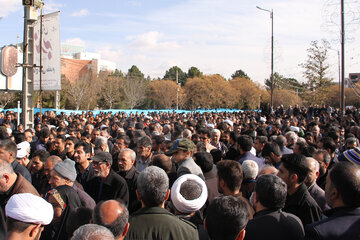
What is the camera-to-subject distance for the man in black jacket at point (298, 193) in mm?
3436

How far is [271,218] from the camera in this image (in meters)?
2.90

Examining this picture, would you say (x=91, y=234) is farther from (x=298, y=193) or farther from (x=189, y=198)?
(x=298, y=193)

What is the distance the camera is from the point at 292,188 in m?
3.66

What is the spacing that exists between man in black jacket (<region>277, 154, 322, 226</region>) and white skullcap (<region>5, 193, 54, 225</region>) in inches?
92.6

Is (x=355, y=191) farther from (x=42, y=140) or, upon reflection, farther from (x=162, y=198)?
(x=42, y=140)

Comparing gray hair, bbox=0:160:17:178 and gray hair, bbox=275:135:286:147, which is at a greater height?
gray hair, bbox=275:135:286:147

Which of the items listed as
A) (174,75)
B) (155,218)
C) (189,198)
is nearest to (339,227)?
(189,198)

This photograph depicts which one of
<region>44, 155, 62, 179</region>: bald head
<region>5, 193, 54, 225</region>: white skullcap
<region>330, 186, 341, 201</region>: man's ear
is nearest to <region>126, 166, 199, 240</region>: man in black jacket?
<region>5, 193, 54, 225</region>: white skullcap

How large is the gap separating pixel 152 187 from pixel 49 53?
10563 millimetres

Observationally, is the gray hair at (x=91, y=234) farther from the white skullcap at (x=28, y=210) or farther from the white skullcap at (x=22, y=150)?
the white skullcap at (x=22, y=150)

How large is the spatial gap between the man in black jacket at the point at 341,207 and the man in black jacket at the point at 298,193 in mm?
645

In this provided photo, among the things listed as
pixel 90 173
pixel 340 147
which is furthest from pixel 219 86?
pixel 90 173

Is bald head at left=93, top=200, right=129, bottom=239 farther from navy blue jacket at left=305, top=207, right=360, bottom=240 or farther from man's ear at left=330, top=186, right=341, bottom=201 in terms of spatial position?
man's ear at left=330, top=186, right=341, bottom=201

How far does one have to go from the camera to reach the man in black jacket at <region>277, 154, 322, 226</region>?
344 cm
